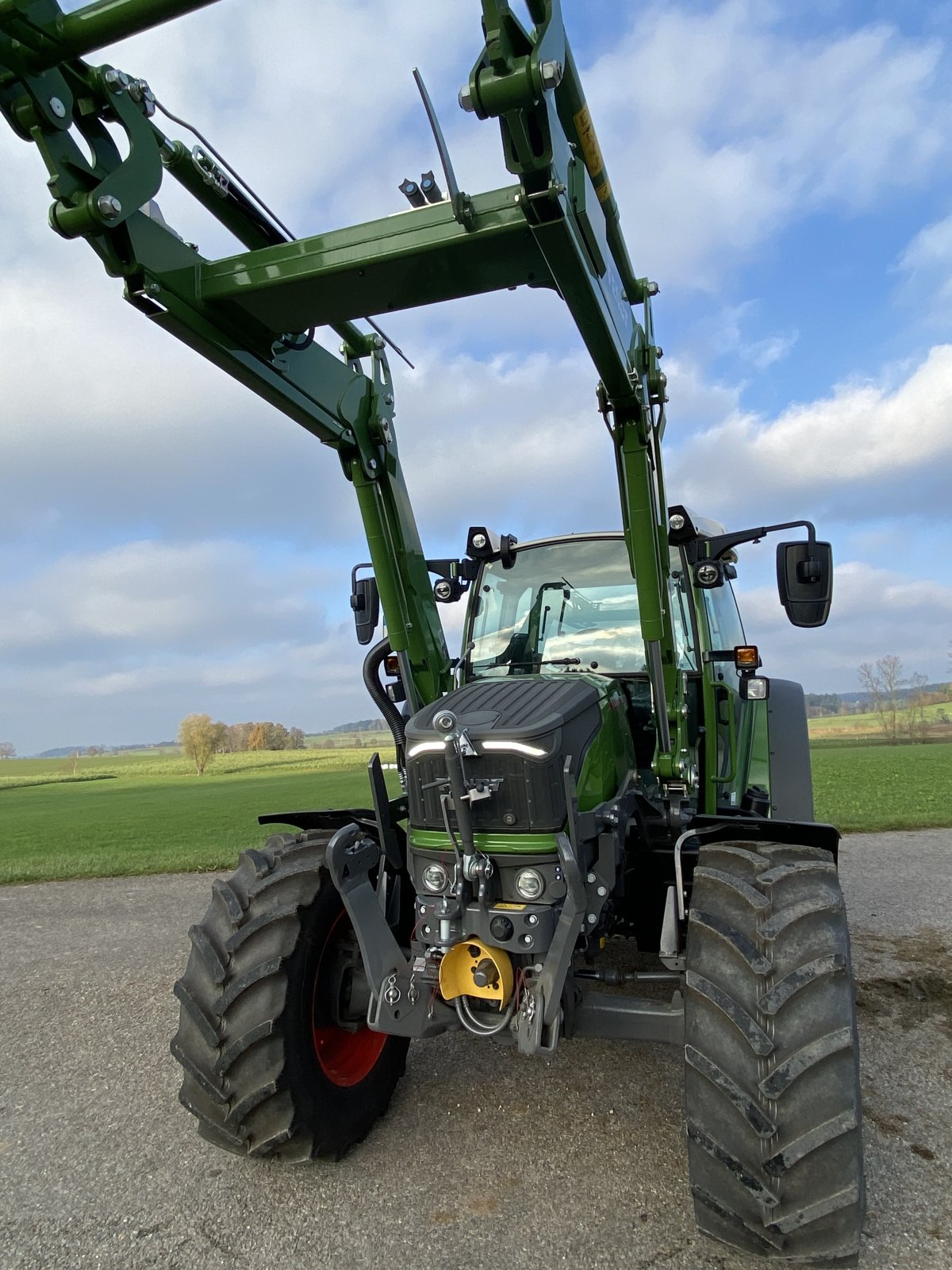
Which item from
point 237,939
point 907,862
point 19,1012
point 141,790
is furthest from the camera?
point 141,790

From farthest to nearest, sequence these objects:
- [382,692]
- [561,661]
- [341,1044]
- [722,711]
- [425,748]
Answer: [722,711] → [382,692] → [561,661] → [341,1044] → [425,748]

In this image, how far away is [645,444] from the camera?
359cm

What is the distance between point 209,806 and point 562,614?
70.8ft

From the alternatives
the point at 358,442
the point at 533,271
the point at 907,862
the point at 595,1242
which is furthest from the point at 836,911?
the point at 907,862

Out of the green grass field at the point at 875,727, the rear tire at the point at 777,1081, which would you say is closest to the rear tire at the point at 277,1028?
the rear tire at the point at 777,1081

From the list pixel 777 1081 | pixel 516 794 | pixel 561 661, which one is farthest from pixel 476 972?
pixel 561 661

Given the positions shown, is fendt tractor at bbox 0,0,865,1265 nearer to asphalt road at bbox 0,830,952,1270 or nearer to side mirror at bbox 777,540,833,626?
side mirror at bbox 777,540,833,626

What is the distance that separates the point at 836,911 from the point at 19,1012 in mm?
5500

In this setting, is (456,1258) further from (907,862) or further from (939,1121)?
(907,862)

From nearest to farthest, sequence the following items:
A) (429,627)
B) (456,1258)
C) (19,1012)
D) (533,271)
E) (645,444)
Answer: (456,1258)
(533,271)
(645,444)
(429,627)
(19,1012)

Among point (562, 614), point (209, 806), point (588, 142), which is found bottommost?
point (209, 806)

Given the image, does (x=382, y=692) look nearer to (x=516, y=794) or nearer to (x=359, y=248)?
(x=516, y=794)

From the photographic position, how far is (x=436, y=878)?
10.5 ft

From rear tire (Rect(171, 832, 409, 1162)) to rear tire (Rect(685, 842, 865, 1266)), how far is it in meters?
1.50
